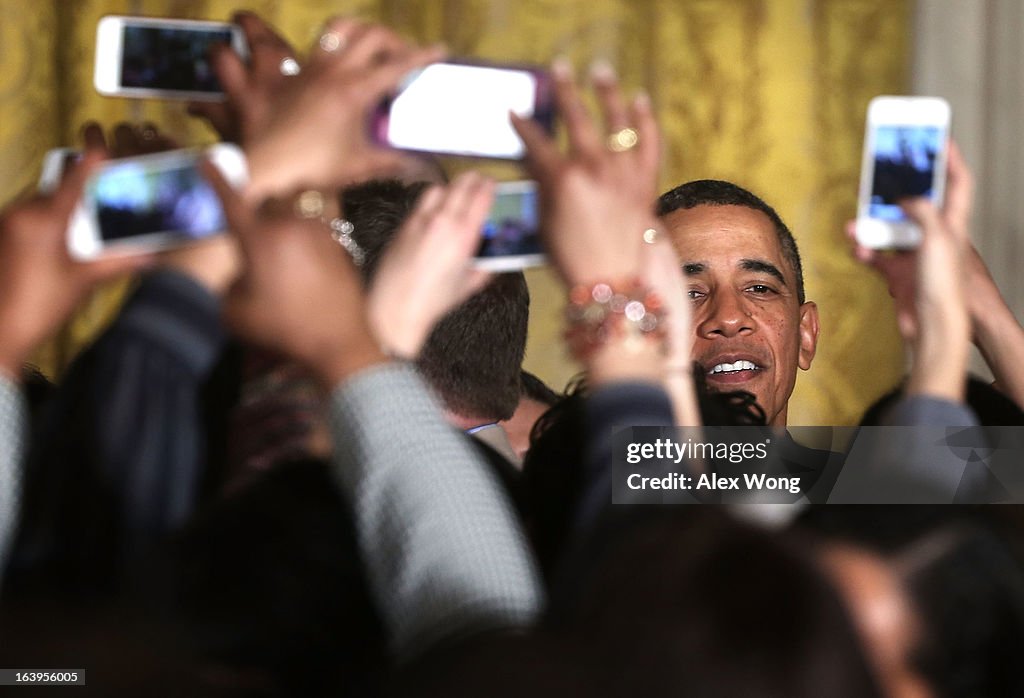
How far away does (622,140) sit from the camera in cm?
83

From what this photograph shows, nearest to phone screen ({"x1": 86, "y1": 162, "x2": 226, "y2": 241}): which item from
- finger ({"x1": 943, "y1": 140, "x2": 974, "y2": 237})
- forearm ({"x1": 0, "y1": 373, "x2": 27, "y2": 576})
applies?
forearm ({"x1": 0, "y1": 373, "x2": 27, "y2": 576})

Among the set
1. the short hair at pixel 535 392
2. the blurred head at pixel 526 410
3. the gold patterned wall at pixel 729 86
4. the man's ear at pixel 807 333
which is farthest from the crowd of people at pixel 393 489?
the gold patterned wall at pixel 729 86

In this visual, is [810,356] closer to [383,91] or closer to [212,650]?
[383,91]

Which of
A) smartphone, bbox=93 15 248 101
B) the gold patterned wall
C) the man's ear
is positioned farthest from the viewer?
the gold patterned wall

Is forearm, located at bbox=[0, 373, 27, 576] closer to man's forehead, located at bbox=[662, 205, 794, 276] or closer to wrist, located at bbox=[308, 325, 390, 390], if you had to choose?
wrist, located at bbox=[308, 325, 390, 390]

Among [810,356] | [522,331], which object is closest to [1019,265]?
[810,356]

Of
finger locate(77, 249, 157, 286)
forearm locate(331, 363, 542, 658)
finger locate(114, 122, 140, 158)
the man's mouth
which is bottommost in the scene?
the man's mouth

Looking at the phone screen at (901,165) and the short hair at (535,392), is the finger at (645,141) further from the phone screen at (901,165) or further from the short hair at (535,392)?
the short hair at (535,392)

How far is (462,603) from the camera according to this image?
2.27 feet

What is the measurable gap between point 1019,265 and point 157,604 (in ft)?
7.81

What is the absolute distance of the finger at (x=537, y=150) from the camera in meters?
0.81

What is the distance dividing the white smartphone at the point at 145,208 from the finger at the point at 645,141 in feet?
0.79

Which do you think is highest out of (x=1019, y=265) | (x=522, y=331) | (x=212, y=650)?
(x=212, y=650)

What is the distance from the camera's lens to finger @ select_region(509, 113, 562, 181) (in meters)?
0.81
